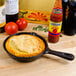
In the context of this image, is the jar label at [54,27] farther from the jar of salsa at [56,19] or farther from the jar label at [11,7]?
the jar label at [11,7]

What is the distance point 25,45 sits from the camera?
35.1 inches

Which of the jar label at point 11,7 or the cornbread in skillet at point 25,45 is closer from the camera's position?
the cornbread in skillet at point 25,45

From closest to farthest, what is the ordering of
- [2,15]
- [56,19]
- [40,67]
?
[40,67] → [56,19] → [2,15]

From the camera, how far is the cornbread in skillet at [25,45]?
833 mm

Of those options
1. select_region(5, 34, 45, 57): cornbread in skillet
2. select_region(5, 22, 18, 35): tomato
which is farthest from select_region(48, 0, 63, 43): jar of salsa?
select_region(5, 22, 18, 35): tomato

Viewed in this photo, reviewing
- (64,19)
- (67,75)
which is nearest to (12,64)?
(67,75)

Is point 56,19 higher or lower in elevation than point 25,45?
higher

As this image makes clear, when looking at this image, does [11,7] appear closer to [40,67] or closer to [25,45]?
[25,45]

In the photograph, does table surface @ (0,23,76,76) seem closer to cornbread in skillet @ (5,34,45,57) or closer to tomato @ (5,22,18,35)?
cornbread in skillet @ (5,34,45,57)

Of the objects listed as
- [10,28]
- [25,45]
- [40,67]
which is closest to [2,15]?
[10,28]

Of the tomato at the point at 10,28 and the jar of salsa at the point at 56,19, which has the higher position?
the jar of salsa at the point at 56,19

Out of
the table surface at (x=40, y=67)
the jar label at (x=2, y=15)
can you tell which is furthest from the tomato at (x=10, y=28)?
the table surface at (x=40, y=67)

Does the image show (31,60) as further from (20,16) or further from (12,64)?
(20,16)

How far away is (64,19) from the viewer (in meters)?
1.14
